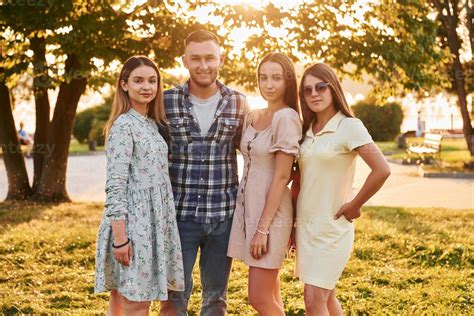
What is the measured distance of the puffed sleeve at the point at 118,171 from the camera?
3.57 meters

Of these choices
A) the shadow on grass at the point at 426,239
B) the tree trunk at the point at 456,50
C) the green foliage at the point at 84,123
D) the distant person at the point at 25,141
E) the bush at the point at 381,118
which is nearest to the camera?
the shadow on grass at the point at 426,239

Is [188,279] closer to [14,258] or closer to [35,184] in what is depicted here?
[14,258]

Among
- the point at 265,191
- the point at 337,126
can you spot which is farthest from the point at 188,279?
the point at 337,126

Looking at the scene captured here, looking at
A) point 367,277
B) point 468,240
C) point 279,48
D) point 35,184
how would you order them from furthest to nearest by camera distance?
point 35,184, point 279,48, point 468,240, point 367,277

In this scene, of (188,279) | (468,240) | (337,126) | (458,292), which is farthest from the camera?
(468,240)

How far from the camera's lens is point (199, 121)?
3971mm

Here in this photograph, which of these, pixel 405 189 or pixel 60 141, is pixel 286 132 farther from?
pixel 405 189

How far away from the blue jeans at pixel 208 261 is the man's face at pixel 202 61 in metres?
0.84

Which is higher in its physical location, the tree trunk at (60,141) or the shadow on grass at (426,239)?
the tree trunk at (60,141)

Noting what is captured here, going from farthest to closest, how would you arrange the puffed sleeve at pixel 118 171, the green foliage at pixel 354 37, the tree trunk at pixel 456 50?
Result: 1. the tree trunk at pixel 456 50
2. the green foliage at pixel 354 37
3. the puffed sleeve at pixel 118 171

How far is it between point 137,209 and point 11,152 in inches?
420

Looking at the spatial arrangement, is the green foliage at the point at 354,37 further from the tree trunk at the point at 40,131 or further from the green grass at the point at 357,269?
the tree trunk at the point at 40,131

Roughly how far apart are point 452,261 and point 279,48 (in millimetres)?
4543

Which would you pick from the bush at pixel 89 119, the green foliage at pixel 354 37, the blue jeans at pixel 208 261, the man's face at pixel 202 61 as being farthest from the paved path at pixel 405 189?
the bush at pixel 89 119
